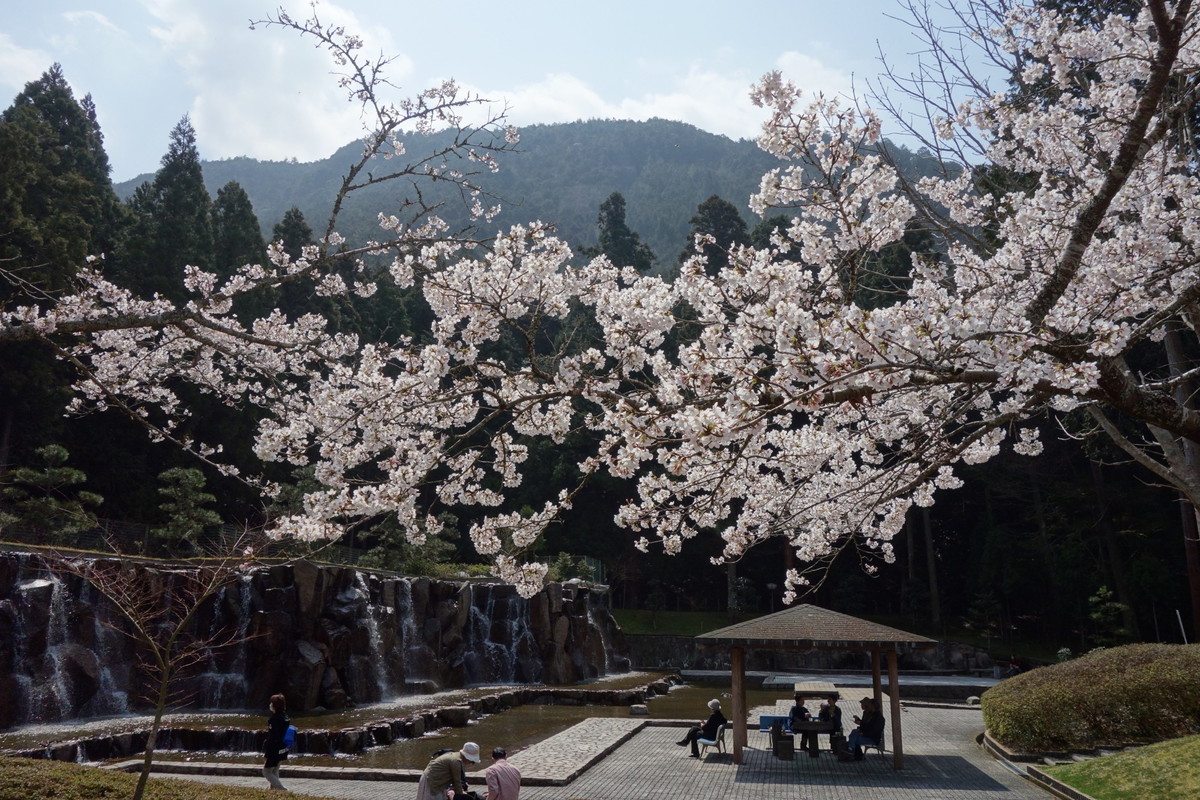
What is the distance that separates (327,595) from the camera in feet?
60.5

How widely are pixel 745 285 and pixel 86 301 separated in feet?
23.2

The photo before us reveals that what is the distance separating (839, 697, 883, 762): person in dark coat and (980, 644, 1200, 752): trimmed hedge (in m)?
2.19

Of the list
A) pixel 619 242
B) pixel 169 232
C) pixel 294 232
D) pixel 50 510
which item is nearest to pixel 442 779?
pixel 50 510

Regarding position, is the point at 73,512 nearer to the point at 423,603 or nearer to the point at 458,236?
the point at 423,603

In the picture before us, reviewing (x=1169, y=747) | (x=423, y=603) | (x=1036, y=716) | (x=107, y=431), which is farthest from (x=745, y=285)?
(x=107, y=431)

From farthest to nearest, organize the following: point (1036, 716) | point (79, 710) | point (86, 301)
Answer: point (79, 710) → point (1036, 716) → point (86, 301)

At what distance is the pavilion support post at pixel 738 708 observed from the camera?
41.1 ft

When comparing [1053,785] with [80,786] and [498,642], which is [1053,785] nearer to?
[80,786]

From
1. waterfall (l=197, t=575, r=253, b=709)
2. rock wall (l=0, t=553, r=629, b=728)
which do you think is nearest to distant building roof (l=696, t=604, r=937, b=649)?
rock wall (l=0, t=553, r=629, b=728)

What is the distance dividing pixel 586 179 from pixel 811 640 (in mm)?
116639

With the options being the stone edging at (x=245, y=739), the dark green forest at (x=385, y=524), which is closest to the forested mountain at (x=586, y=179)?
the dark green forest at (x=385, y=524)

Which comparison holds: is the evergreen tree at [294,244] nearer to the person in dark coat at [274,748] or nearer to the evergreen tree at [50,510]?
the evergreen tree at [50,510]

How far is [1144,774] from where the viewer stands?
9883 millimetres

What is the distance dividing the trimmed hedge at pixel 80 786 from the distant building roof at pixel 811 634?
7.02 metres
